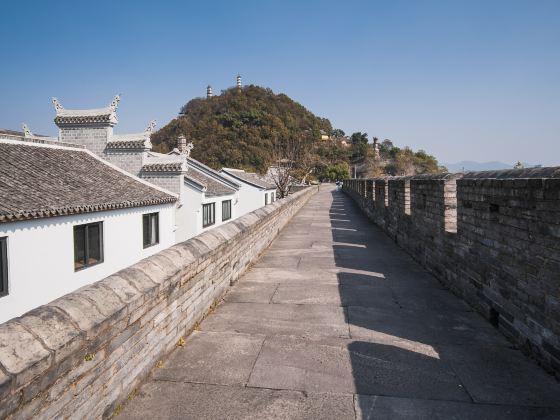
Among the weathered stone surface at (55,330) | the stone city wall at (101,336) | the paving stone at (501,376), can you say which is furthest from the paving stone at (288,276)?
the weathered stone surface at (55,330)

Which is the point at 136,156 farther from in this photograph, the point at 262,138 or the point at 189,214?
the point at 262,138

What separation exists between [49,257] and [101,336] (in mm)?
8856

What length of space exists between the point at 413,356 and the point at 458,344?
719 mm

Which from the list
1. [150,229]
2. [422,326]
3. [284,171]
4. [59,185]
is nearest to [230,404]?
[422,326]

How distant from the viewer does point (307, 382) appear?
3582 millimetres

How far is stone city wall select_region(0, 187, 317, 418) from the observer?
2.14 m

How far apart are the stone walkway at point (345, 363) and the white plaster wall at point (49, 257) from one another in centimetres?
595

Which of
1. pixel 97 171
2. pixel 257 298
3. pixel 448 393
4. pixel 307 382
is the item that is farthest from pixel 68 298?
pixel 97 171

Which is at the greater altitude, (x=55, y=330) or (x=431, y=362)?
(x=55, y=330)

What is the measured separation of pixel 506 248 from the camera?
4.84 metres

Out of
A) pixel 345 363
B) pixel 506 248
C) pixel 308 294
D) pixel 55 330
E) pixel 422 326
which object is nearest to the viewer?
pixel 55 330

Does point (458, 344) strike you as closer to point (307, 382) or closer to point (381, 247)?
point (307, 382)

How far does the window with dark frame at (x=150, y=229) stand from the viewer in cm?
1580

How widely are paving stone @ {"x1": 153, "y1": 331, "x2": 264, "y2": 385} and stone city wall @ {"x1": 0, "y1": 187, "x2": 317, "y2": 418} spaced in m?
0.14
